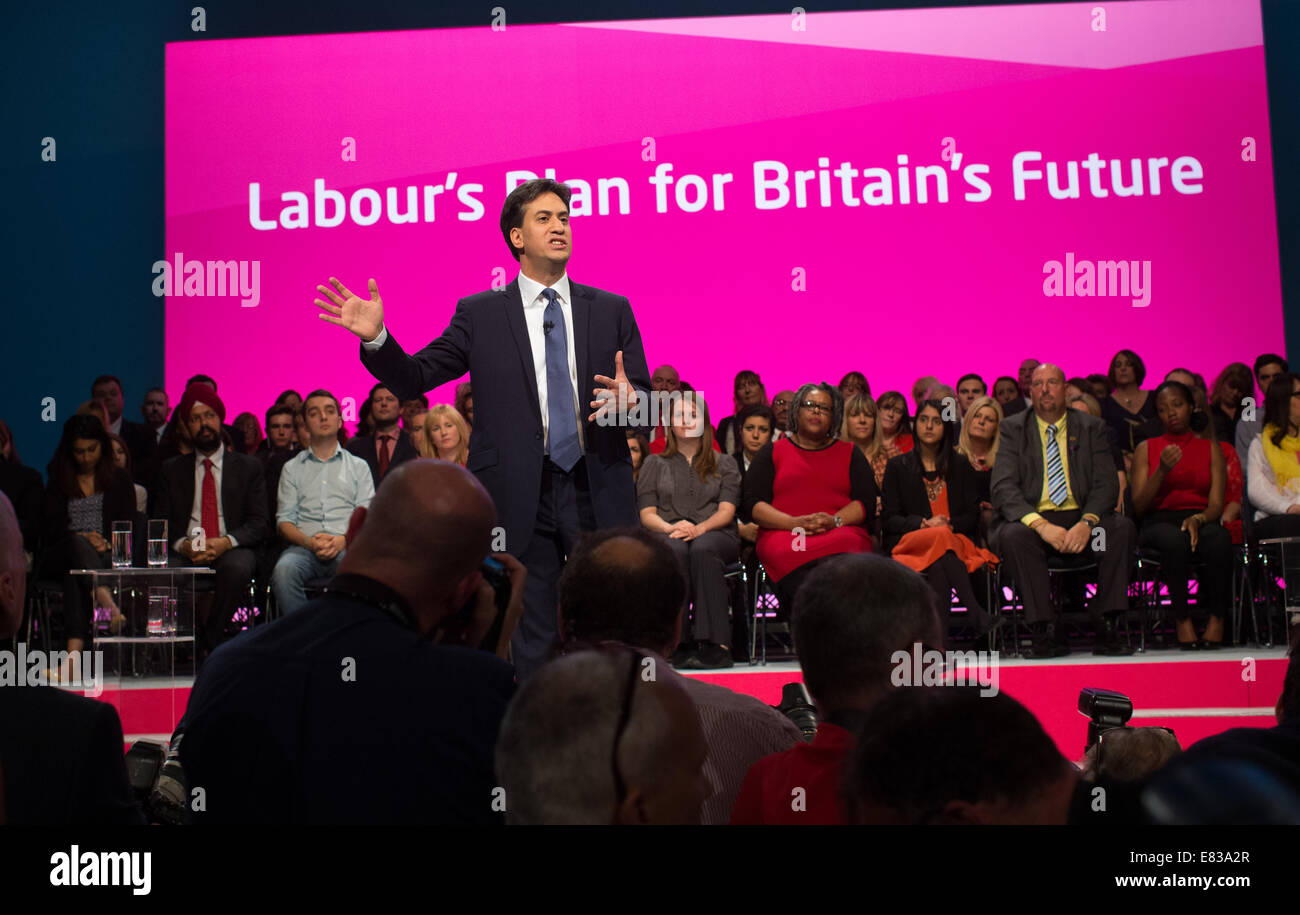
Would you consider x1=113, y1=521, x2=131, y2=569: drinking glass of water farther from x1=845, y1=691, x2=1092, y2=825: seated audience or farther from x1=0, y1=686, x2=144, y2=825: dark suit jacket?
x1=845, y1=691, x2=1092, y2=825: seated audience

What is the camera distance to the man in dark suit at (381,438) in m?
6.20

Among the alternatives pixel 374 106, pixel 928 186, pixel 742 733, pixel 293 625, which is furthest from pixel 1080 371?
pixel 293 625

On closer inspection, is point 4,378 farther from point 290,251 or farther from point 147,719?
Result: point 147,719

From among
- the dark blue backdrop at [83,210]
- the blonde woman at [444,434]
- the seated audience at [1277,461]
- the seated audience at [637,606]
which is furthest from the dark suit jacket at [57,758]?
the dark blue backdrop at [83,210]

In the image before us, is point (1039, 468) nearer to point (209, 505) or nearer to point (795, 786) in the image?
point (209, 505)

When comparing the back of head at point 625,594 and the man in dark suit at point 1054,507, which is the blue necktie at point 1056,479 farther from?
the back of head at point 625,594

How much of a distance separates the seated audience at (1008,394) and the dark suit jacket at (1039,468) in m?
1.39

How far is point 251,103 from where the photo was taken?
25.6ft

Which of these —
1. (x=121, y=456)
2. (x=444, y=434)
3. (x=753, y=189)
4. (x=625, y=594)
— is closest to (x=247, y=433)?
(x=121, y=456)

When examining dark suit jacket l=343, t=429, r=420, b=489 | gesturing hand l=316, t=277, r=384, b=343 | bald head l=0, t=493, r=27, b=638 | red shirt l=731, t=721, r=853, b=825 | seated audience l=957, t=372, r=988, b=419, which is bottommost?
red shirt l=731, t=721, r=853, b=825

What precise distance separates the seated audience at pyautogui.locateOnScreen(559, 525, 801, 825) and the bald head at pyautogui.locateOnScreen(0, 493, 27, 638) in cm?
85

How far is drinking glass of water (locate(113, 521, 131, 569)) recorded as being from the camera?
4.96 m

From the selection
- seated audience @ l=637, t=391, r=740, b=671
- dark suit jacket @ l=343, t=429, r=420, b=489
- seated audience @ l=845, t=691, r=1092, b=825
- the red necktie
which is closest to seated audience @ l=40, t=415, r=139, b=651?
the red necktie

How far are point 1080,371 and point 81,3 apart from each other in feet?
23.6
